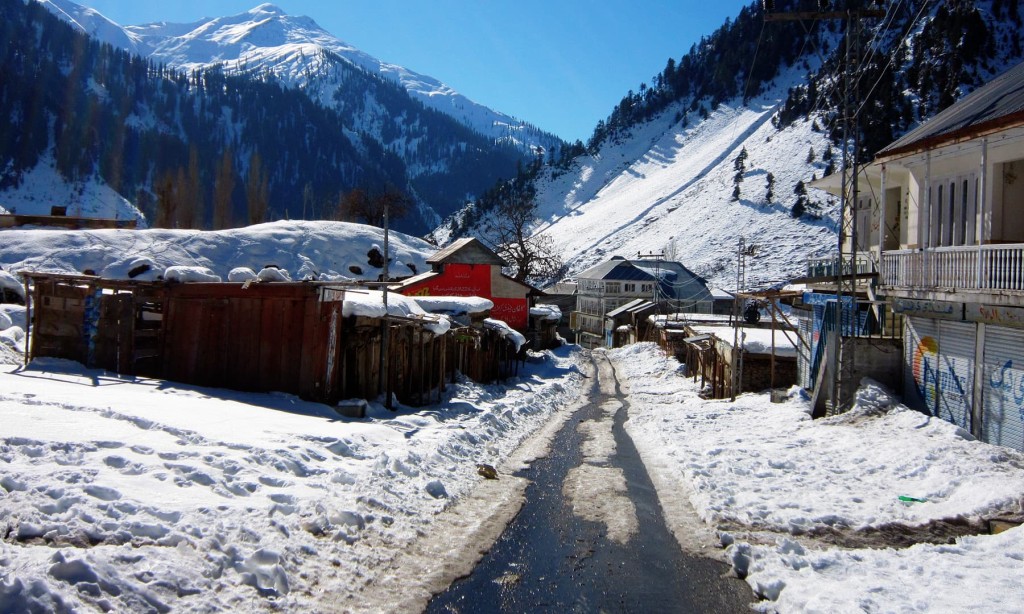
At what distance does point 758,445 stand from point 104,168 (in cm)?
15842

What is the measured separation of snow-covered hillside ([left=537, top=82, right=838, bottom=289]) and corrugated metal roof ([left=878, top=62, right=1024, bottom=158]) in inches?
2288

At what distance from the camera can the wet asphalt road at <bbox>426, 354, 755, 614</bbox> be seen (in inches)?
288

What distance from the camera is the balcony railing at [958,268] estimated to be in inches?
507

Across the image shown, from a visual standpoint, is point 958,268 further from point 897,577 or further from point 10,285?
point 10,285

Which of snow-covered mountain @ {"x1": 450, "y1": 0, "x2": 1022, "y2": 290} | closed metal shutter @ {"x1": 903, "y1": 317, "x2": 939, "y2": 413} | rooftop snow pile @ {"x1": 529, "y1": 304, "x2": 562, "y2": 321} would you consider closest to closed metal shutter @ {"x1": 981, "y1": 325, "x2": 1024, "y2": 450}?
closed metal shutter @ {"x1": 903, "y1": 317, "x2": 939, "y2": 413}

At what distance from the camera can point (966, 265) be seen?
1420 cm

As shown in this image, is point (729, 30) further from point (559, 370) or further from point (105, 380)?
point (105, 380)

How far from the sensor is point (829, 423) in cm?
1638

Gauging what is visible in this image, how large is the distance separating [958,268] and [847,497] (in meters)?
6.46

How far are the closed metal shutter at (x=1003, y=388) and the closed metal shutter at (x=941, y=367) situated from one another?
0.56 metres

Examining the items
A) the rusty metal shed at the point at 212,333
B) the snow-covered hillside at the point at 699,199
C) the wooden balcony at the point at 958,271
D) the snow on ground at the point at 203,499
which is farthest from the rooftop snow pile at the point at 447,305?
the snow-covered hillside at the point at 699,199

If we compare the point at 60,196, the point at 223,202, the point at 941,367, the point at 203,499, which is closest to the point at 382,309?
the point at 203,499

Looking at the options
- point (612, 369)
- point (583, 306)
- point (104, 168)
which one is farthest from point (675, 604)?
point (104, 168)

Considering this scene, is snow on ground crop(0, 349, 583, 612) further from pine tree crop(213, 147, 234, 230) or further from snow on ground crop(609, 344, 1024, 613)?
pine tree crop(213, 147, 234, 230)
